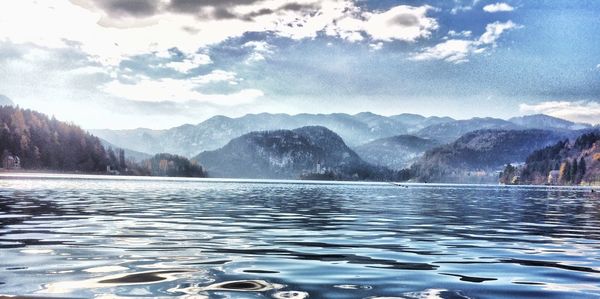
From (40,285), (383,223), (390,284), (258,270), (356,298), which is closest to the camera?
(356,298)

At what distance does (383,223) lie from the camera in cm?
4062

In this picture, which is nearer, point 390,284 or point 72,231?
point 390,284

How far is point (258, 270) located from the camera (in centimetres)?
1812

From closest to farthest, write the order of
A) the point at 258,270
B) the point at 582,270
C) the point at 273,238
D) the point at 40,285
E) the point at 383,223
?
the point at 40,285, the point at 258,270, the point at 582,270, the point at 273,238, the point at 383,223

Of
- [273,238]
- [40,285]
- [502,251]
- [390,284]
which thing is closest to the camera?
[40,285]

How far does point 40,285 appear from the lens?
14875 mm

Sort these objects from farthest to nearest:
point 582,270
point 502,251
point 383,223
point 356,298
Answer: point 383,223 < point 502,251 < point 582,270 < point 356,298

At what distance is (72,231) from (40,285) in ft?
54.0

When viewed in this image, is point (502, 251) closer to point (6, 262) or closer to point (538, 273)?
point (538, 273)

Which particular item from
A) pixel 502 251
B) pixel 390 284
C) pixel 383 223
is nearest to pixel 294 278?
pixel 390 284

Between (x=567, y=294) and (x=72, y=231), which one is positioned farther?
(x=72, y=231)

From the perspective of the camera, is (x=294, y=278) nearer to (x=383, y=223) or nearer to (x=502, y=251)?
(x=502, y=251)

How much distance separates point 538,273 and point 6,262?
19125mm

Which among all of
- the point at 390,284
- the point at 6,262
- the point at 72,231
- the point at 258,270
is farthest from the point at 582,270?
the point at 72,231
